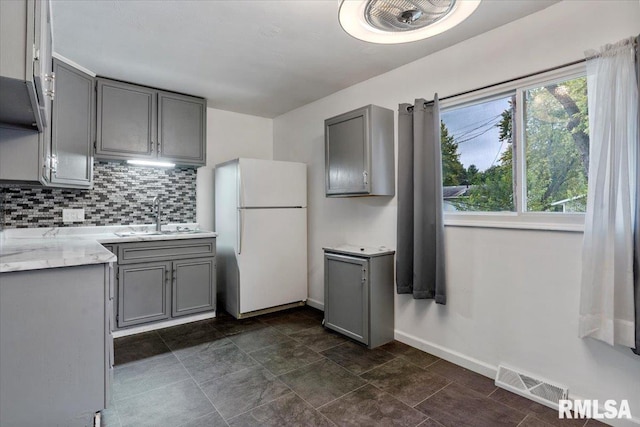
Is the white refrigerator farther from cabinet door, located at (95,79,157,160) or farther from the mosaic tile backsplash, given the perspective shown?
cabinet door, located at (95,79,157,160)

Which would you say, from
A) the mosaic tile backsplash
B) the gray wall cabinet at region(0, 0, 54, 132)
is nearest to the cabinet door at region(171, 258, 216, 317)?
the mosaic tile backsplash

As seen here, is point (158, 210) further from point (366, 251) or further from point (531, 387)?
point (531, 387)

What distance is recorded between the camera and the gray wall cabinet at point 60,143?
2.03 m

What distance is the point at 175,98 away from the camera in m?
3.56

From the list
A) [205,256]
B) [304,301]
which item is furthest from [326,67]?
[304,301]

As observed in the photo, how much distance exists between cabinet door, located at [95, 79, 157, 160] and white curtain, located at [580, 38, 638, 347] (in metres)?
3.61

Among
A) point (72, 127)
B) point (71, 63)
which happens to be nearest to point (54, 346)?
point (72, 127)

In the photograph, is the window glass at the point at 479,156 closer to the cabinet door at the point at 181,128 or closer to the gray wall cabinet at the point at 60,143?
the cabinet door at the point at 181,128

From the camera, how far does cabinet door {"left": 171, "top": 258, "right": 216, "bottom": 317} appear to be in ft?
11.0

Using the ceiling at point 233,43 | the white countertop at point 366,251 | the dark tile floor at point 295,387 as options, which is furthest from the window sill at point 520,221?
the ceiling at point 233,43

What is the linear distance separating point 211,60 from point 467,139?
2.22 metres

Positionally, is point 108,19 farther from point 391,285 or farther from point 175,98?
point 391,285

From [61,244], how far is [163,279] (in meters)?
1.05

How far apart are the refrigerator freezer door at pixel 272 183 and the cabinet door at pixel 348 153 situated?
0.77 meters
